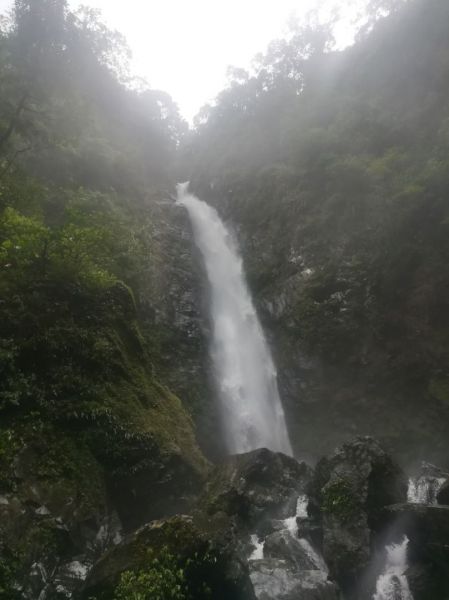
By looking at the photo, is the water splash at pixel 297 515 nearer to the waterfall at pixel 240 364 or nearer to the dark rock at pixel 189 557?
the dark rock at pixel 189 557

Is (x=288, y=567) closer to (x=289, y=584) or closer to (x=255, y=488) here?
(x=289, y=584)

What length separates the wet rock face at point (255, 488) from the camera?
39.7 ft

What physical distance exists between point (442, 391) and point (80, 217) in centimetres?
1501

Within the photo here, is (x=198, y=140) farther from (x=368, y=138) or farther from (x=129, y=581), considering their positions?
(x=129, y=581)

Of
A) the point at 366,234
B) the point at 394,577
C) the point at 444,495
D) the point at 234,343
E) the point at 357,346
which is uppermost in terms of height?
the point at 366,234

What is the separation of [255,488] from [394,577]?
4.57m

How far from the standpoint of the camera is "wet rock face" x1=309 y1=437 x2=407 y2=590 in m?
9.52

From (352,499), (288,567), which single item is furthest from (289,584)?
(352,499)

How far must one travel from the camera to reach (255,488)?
42.4ft

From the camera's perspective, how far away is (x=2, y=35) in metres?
15.5

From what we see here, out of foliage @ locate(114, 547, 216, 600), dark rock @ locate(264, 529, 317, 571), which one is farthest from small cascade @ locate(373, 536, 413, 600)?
foliage @ locate(114, 547, 216, 600)

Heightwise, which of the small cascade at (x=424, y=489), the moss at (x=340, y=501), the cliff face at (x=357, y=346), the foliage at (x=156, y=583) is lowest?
the foliage at (x=156, y=583)

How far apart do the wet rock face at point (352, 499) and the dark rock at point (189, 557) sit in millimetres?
3223

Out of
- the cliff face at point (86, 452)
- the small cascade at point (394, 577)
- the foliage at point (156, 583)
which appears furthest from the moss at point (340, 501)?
the foliage at point (156, 583)
